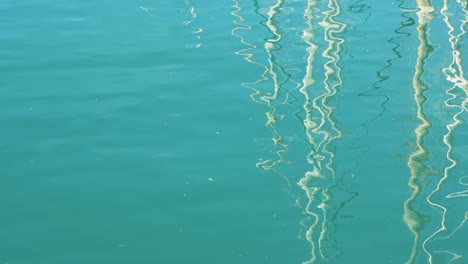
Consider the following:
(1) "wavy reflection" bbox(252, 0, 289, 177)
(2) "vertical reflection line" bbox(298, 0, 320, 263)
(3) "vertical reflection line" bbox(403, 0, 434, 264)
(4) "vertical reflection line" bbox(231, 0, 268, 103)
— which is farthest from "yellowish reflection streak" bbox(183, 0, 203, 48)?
(3) "vertical reflection line" bbox(403, 0, 434, 264)

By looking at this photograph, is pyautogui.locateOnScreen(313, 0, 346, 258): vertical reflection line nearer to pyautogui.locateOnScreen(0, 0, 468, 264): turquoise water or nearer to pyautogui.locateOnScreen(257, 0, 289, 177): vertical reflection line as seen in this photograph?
pyautogui.locateOnScreen(0, 0, 468, 264): turquoise water

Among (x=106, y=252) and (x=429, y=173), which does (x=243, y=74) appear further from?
(x=106, y=252)

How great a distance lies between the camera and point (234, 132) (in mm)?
9742

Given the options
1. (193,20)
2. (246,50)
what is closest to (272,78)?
(246,50)

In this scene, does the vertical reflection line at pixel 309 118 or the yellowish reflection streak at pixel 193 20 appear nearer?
the vertical reflection line at pixel 309 118

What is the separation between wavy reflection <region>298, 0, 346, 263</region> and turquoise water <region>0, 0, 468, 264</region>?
0.07 ft

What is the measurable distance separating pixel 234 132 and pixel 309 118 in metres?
0.88

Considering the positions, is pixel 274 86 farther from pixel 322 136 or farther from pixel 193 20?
pixel 193 20

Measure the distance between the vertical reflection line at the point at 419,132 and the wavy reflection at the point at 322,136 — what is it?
0.67 m

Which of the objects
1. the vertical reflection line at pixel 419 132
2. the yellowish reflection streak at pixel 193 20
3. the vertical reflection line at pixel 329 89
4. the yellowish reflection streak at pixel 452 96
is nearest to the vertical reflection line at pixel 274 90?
the vertical reflection line at pixel 329 89

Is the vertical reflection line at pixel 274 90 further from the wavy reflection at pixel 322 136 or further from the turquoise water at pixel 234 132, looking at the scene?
the wavy reflection at pixel 322 136

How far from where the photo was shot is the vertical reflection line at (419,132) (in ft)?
26.9

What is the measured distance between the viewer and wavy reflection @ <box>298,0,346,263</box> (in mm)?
8078

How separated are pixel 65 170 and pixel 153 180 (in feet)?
2.76
